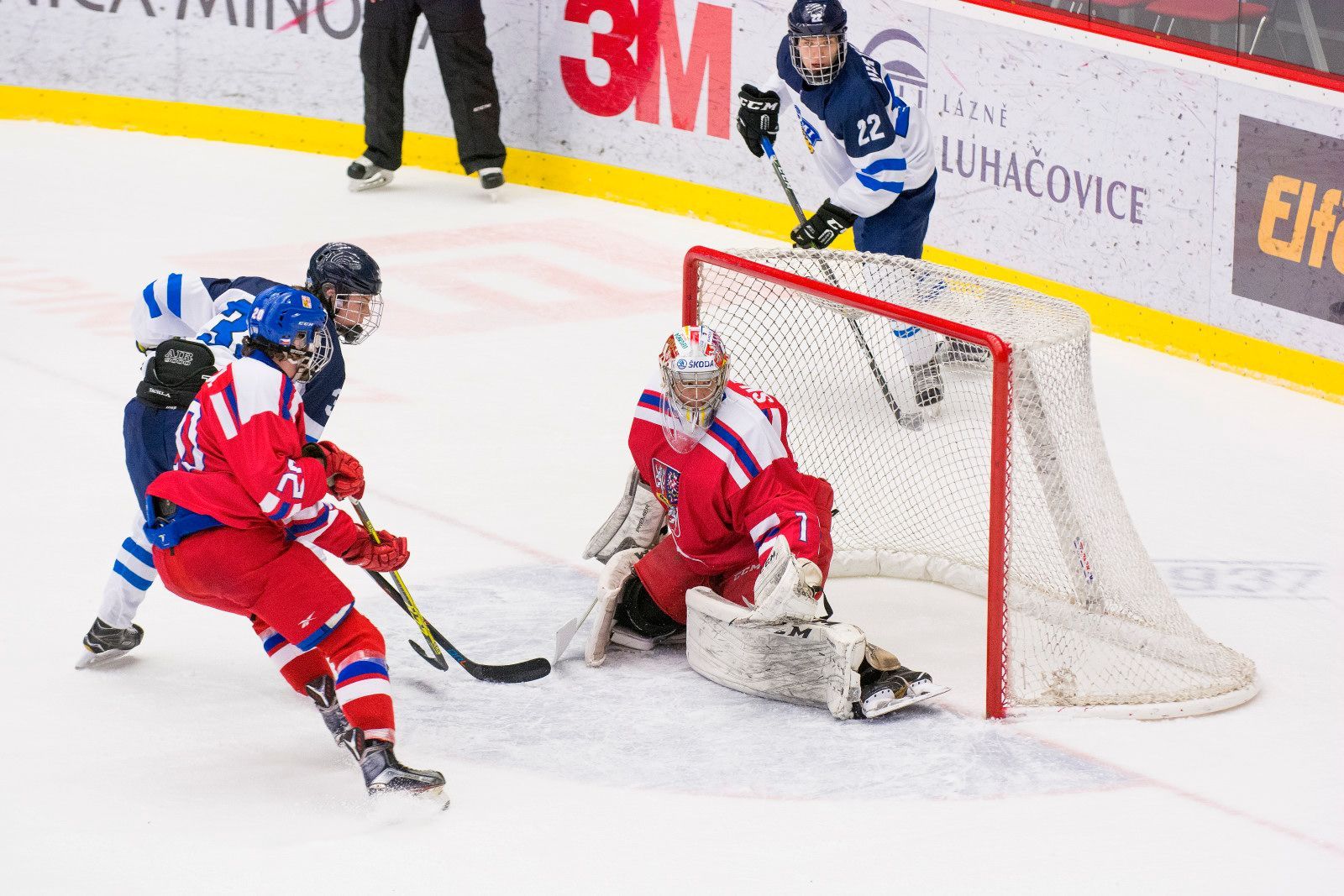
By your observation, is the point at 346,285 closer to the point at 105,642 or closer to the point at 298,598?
the point at 298,598

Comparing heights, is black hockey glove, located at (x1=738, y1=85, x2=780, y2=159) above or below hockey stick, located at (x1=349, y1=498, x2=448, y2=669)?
above

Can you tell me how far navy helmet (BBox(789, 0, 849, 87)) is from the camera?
5.47 metres

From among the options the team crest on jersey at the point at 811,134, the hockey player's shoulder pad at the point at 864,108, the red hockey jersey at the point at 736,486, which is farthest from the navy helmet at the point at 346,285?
the team crest on jersey at the point at 811,134

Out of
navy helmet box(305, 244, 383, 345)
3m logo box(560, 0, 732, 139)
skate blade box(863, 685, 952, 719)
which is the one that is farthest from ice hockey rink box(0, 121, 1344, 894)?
3m logo box(560, 0, 732, 139)

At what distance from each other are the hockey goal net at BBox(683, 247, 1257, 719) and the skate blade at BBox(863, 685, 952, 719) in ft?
0.37

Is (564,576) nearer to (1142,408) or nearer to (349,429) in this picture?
(349,429)

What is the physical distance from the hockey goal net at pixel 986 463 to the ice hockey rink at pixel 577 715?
0.36 ft

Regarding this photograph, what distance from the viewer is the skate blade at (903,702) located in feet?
11.8

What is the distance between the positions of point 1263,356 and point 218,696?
3712 millimetres

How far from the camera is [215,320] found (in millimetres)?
3600

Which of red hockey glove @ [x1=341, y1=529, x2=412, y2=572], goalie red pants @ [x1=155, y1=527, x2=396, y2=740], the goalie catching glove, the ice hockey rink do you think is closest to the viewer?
the ice hockey rink

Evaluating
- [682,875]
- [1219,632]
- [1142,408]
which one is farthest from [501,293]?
[682,875]

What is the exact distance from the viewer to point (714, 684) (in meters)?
3.79

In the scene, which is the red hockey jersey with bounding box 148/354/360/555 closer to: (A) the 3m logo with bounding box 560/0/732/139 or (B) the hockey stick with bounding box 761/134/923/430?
(B) the hockey stick with bounding box 761/134/923/430
